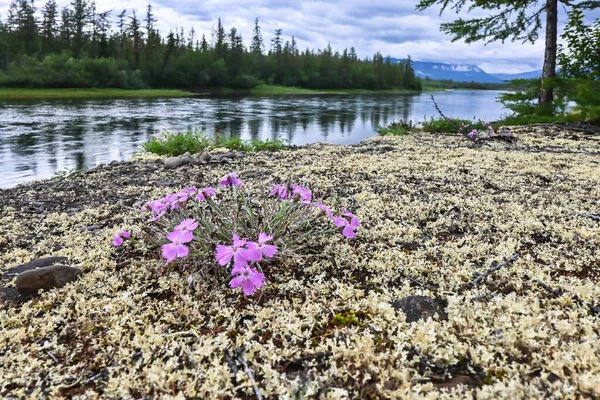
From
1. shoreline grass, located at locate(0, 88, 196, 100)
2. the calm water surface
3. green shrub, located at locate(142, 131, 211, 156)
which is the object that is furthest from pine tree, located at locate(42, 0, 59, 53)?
green shrub, located at locate(142, 131, 211, 156)

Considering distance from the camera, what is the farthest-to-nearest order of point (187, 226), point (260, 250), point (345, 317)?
point (187, 226) < point (260, 250) < point (345, 317)

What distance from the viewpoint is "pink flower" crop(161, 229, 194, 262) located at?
212cm

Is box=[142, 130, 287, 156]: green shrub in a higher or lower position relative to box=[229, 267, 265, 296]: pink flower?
higher

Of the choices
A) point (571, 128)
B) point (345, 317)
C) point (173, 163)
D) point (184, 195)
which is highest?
point (571, 128)

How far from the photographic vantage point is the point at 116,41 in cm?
8119

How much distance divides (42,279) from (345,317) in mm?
1801

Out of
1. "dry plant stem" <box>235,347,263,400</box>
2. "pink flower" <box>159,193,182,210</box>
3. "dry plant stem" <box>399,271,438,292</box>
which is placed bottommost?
"dry plant stem" <box>235,347,263,400</box>

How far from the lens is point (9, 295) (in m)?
2.41

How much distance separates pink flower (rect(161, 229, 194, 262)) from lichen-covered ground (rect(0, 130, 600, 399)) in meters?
0.27

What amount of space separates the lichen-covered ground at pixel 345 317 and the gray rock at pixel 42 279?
0.37 ft

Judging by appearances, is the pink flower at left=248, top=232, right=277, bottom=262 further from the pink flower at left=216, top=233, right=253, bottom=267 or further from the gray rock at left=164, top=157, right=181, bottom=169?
the gray rock at left=164, top=157, right=181, bottom=169

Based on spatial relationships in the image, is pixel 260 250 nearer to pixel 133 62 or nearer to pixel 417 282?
pixel 417 282

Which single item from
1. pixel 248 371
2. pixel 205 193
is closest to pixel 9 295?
pixel 205 193

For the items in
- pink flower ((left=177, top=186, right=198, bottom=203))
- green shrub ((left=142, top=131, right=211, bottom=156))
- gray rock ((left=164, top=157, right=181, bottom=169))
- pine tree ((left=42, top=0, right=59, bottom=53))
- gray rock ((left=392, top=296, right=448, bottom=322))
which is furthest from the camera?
pine tree ((left=42, top=0, right=59, bottom=53))
